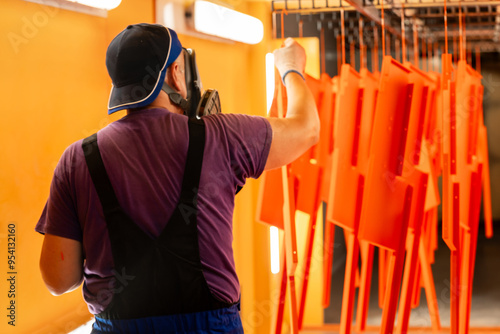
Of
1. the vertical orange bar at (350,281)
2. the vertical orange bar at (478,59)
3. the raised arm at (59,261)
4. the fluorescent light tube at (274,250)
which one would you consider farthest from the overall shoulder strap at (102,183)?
the vertical orange bar at (478,59)

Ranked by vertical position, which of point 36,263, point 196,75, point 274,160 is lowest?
point 36,263

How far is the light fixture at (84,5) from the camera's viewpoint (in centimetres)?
158

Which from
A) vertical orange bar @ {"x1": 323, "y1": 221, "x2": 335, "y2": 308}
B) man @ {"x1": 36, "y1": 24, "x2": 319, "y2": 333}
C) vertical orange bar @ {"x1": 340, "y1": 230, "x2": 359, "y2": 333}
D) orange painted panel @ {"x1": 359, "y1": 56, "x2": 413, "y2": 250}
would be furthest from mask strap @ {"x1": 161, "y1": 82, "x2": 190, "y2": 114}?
vertical orange bar @ {"x1": 323, "y1": 221, "x2": 335, "y2": 308}

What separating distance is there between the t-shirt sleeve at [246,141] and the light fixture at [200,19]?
119 centimetres

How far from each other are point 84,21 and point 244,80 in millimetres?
1450

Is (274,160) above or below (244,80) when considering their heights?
below

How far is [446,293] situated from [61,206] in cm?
456

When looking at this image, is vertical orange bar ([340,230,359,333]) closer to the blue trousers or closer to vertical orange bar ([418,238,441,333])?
vertical orange bar ([418,238,441,333])

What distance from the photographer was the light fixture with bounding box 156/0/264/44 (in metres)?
2.23

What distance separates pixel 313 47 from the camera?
12.0 ft

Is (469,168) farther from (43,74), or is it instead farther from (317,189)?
(43,74)

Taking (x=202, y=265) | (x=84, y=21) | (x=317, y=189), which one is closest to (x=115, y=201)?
(x=202, y=265)

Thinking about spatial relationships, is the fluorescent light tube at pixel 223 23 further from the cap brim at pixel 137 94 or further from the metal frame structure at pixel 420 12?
the cap brim at pixel 137 94

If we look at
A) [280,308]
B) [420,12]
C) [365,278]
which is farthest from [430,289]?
[420,12]
